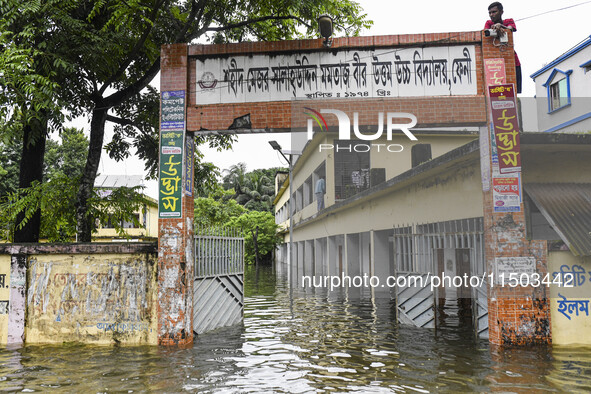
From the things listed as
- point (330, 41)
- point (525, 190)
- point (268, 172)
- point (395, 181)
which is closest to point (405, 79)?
point (330, 41)

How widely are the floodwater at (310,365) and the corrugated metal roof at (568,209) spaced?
5.44 ft

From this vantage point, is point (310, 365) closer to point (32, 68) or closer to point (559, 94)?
point (32, 68)

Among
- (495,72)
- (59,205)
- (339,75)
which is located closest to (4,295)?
(59,205)

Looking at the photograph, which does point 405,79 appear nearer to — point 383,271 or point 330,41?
point 330,41

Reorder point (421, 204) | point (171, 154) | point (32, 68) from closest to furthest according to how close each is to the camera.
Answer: point (171, 154) < point (32, 68) < point (421, 204)

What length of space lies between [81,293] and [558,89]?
23.3 metres

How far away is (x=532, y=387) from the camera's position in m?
5.21

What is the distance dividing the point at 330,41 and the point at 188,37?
406cm

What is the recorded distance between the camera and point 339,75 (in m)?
8.20

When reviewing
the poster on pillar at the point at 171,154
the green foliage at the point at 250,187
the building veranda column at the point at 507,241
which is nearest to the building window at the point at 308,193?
the poster on pillar at the point at 171,154

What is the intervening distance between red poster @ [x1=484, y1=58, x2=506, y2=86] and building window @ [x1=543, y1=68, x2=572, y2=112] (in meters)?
16.8

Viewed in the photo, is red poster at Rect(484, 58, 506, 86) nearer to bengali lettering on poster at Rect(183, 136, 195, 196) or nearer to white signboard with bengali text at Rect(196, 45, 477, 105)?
white signboard with bengali text at Rect(196, 45, 477, 105)

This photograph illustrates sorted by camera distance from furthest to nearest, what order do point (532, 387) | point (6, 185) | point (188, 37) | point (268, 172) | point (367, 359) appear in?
point (268, 172)
point (6, 185)
point (188, 37)
point (367, 359)
point (532, 387)

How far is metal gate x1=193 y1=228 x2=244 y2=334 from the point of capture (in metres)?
8.67
